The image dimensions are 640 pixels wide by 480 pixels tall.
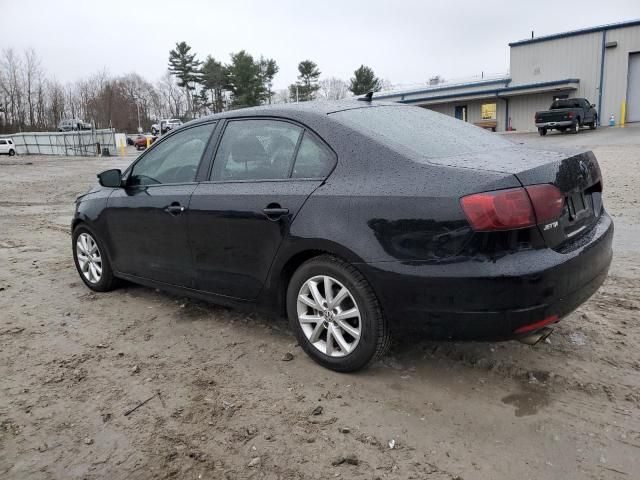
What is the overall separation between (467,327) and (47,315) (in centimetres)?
360

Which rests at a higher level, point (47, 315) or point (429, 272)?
point (429, 272)

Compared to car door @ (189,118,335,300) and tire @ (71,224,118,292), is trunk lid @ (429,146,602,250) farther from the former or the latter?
tire @ (71,224,118,292)

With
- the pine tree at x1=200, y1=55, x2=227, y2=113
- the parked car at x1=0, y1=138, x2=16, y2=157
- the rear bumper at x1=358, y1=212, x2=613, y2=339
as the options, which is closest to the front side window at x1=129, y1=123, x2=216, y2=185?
the rear bumper at x1=358, y1=212, x2=613, y2=339

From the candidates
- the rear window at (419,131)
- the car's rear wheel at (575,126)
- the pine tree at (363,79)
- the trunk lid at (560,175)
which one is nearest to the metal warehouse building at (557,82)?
the car's rear wheel at (575,126)

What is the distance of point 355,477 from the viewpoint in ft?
7.73

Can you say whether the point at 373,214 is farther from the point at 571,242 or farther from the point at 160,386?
the point at 160,386

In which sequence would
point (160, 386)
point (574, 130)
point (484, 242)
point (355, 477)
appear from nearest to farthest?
point (355, 477)
point (484, 242)
point (160, 386)
point (574, 130)

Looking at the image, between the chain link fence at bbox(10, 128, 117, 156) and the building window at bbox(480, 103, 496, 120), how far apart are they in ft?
93.7

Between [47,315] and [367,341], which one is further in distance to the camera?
[47,315]

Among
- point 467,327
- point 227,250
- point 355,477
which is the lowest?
point 355,477

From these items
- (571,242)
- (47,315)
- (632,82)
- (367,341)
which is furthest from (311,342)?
(632,82)

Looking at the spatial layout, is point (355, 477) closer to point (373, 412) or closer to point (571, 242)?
point (373, 412)

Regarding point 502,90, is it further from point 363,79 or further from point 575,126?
point 363,79

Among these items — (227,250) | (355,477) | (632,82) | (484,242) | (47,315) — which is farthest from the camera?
(632,82)
